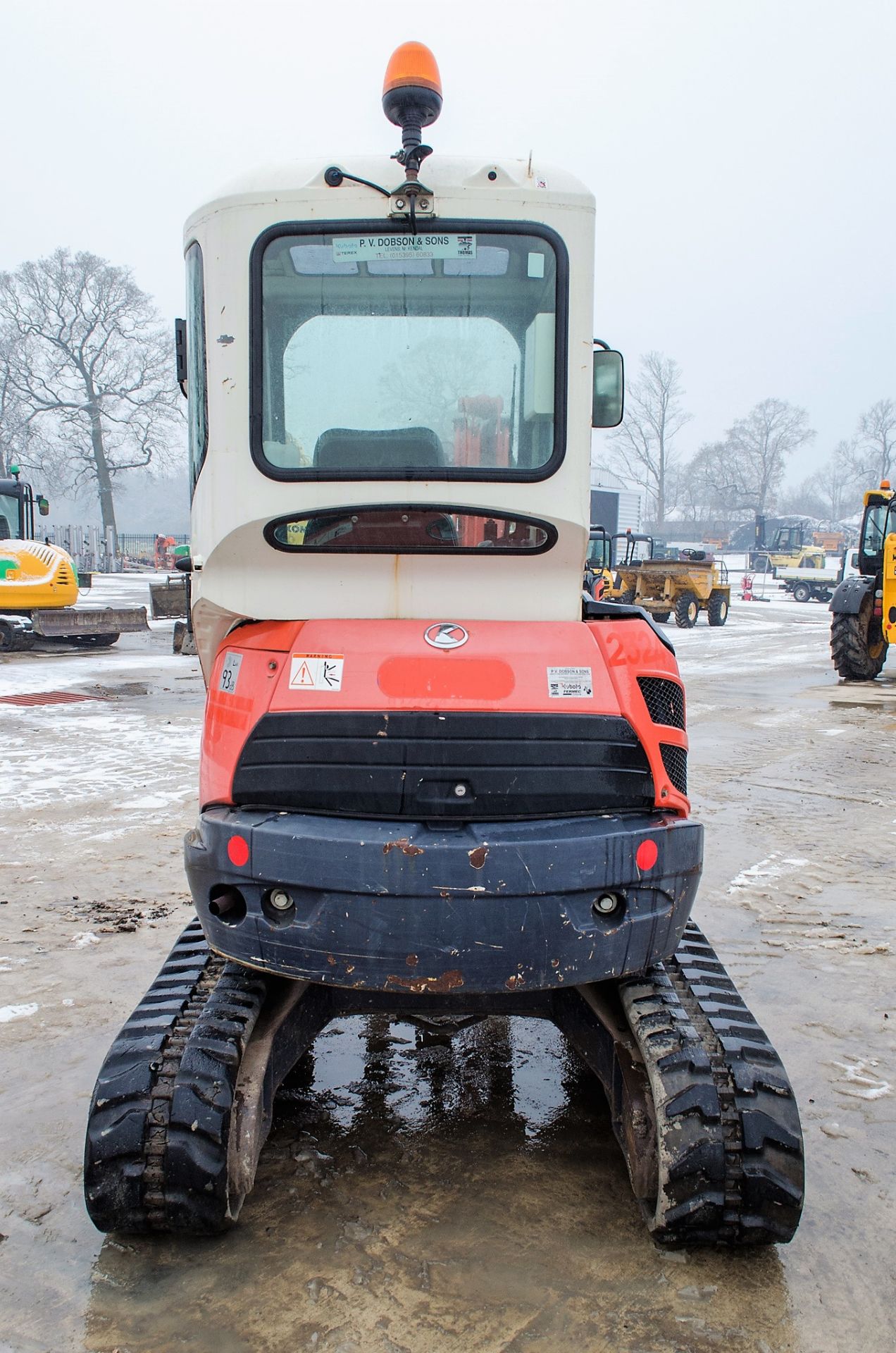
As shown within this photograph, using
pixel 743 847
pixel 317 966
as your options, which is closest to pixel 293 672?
pixel 317 966

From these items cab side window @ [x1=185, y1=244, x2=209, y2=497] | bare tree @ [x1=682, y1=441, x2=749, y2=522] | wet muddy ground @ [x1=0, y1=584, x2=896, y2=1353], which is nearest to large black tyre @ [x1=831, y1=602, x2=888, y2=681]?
wet muddy ground @ [x1=0, y1=584, x2=896, y2=1353]

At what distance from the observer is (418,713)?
2.60 meters

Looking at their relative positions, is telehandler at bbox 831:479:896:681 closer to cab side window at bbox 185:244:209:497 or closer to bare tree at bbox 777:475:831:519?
cab side window at bbox 185:244:209:497

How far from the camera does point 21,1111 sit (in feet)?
10.6

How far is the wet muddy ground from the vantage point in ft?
7.80

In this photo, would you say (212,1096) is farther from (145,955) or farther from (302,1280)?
(145,955)

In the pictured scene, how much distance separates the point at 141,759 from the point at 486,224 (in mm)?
6435

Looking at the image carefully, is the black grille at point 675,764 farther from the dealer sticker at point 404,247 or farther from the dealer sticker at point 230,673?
the dealer sticker at point 404,247

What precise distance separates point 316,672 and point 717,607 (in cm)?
2380

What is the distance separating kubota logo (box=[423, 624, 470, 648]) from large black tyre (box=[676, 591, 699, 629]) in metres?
23.1

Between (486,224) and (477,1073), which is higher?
(486,224)

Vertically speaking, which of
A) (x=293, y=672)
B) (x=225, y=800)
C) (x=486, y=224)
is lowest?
(x=225, y=800)

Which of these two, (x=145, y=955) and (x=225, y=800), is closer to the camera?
(x=225, y=800)

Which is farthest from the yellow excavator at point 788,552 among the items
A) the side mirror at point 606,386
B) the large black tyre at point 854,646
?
the side mirror at point 606,386
